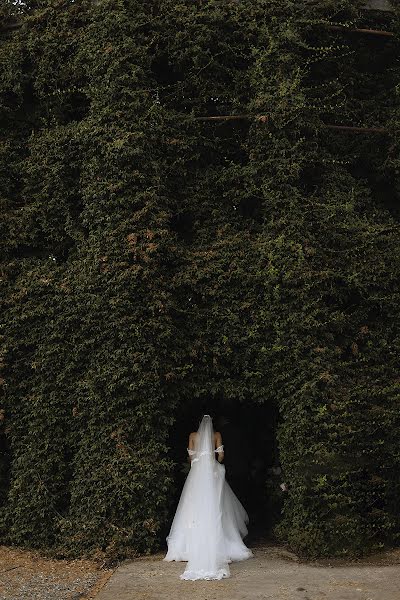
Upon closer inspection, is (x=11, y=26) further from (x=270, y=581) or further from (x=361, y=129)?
(x=270, y=581)

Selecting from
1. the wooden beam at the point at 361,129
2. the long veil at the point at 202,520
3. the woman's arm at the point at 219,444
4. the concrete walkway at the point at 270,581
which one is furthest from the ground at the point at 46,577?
the wooden beam at the point at 361,129

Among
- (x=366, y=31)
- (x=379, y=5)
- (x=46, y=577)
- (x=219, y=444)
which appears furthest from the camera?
(x=379, y=5)

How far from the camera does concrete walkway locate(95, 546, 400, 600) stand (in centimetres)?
793

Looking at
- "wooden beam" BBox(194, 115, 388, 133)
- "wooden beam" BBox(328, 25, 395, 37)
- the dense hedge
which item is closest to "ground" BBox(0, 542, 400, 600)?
the dense hedge

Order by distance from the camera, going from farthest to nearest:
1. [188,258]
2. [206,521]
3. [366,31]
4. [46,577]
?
[366,31] → [188,258] → [206,521] → [46,577]

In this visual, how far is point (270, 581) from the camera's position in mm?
8523

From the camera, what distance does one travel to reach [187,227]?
12.2 m

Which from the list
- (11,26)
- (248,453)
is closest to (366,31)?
(11,26)

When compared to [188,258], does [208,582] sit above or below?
below

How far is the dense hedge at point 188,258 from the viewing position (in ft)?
33.6

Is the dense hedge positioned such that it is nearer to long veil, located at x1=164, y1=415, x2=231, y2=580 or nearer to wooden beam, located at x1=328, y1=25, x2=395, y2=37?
wooden beam, located at x1=328, y1=25, x2=395, y2=37

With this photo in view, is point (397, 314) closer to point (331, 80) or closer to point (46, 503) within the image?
point (331, 80)

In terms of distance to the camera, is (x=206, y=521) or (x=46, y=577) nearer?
(x=46, y=577)

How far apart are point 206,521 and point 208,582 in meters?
1.12
